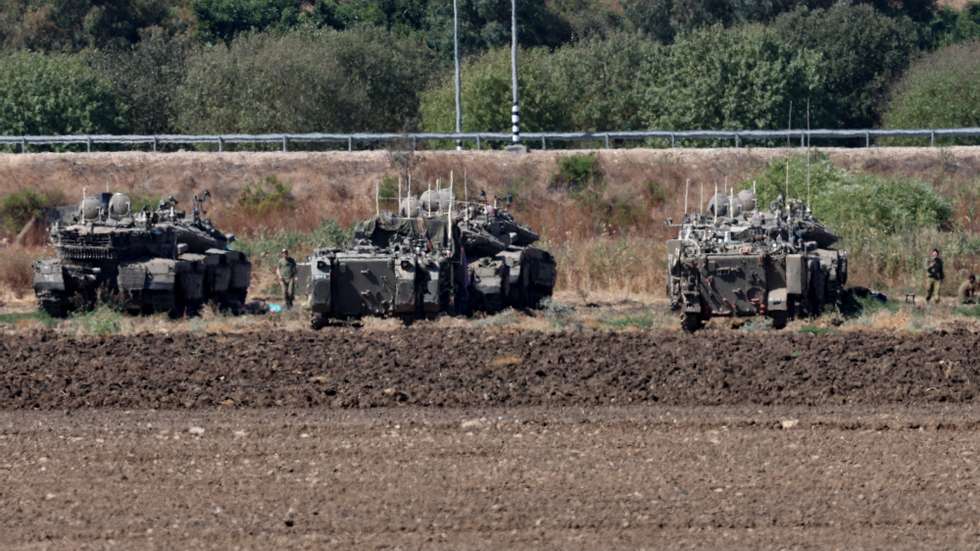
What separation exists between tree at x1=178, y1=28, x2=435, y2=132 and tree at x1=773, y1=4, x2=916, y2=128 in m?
13.8

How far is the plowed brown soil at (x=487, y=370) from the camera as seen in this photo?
21.8 m

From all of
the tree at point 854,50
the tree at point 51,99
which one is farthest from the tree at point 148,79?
the tree at point 854,50

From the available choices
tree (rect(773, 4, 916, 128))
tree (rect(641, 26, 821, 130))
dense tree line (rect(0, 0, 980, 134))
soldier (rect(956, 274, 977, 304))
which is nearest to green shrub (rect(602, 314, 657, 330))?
soldier (rect(956, 274, 977, 304))

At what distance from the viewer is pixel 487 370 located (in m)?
23.8

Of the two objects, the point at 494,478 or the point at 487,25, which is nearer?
the point at 494,478

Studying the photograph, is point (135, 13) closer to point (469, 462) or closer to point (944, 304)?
point (944, 304)

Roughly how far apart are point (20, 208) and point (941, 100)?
95.1 ft

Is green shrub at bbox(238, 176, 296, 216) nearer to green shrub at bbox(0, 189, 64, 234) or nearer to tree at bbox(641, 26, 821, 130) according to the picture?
green shrub at bbox(0, 189, 64, 234)

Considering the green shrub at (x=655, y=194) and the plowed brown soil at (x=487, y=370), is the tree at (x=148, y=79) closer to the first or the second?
the green shrub at (x=655, y=194)

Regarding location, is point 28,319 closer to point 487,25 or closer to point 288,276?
point 288,276

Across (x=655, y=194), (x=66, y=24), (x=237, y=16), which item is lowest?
(x=655, y=194)

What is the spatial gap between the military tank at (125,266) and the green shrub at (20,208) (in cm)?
1579

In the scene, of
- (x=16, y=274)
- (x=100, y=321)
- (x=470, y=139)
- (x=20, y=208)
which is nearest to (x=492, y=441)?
(x=100, y=321)

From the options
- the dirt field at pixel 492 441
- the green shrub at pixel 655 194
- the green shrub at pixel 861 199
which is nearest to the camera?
the dirt field at pixel 492 441
